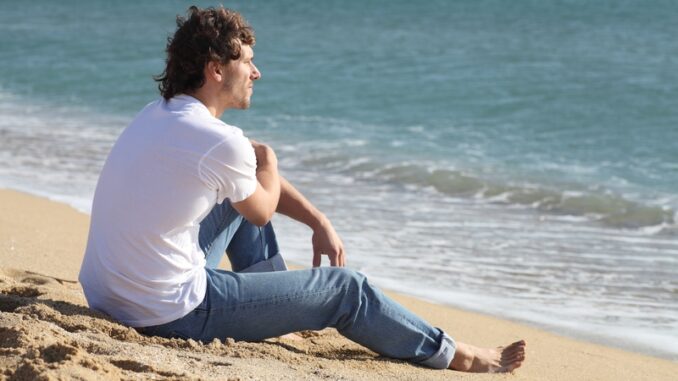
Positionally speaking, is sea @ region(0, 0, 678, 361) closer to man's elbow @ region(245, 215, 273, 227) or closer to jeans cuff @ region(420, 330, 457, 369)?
Result: jeans cuff @ region(420, 330, 457, 369)

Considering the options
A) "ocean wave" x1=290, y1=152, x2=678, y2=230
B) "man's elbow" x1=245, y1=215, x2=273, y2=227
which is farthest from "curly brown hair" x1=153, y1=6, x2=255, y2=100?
"ocean wave" x1=290, y1=152, x2=678, y2=230

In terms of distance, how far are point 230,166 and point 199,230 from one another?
599 millimetres

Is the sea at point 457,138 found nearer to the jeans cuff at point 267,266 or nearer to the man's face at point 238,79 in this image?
the jeans cuff at point 267,266

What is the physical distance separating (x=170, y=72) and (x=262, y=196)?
495 millimetres

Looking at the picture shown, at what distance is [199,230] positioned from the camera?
3.90m

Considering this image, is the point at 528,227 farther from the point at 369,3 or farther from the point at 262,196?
the point at 369,3

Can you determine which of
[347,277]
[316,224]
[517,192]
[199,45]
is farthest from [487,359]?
[517,192]

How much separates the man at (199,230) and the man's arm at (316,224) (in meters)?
0.18

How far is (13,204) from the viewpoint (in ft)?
22.6

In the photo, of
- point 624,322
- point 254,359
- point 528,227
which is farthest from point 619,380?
point 528,227

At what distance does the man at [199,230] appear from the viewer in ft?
11.2

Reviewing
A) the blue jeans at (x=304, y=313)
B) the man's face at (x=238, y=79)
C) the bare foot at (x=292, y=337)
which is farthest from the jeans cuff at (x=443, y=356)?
the man's face at (x=238, y=79)

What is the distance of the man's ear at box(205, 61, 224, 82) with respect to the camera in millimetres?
3516

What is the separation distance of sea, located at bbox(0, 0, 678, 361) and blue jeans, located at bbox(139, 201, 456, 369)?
1.56m
